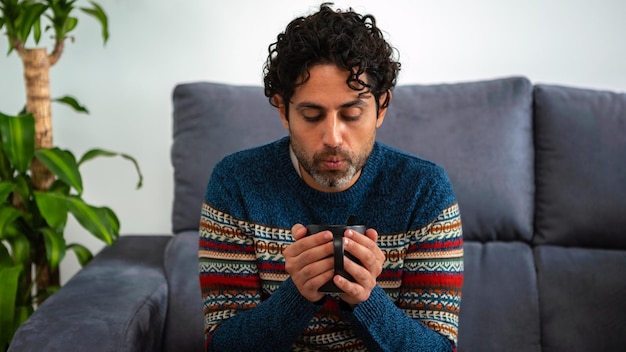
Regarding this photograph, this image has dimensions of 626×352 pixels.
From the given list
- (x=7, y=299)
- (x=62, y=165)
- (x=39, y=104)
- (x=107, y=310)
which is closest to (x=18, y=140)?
(x=62, y=165)

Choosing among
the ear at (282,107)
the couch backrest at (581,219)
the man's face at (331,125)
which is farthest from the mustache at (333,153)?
the couch backrest at (581,219)

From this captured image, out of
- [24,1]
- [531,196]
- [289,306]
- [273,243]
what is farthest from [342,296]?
[24,1]

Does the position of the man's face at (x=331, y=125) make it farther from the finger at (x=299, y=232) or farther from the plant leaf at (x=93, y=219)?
the plant leaf at (x=93, y=219)

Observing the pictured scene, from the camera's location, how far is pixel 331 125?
1.29 m

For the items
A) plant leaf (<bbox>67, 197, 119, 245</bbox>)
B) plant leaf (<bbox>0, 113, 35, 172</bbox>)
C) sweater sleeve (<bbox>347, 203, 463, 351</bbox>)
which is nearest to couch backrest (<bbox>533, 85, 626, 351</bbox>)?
sweater sleeve (<bbox>347, 203, 463, 351</bbox>)

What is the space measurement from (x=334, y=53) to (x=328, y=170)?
21 centimetres

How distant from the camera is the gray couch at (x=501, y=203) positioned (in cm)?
175

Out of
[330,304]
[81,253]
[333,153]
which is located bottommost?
[81,253]

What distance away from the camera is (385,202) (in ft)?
4.69

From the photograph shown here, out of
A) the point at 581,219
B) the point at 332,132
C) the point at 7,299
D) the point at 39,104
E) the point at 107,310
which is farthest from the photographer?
the point at 39,104

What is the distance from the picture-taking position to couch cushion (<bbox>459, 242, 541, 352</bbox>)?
5.69 ft

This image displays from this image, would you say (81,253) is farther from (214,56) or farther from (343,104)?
(343,104)

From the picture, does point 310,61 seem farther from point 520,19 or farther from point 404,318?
point 520,19

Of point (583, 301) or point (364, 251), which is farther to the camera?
point (583, 301)
